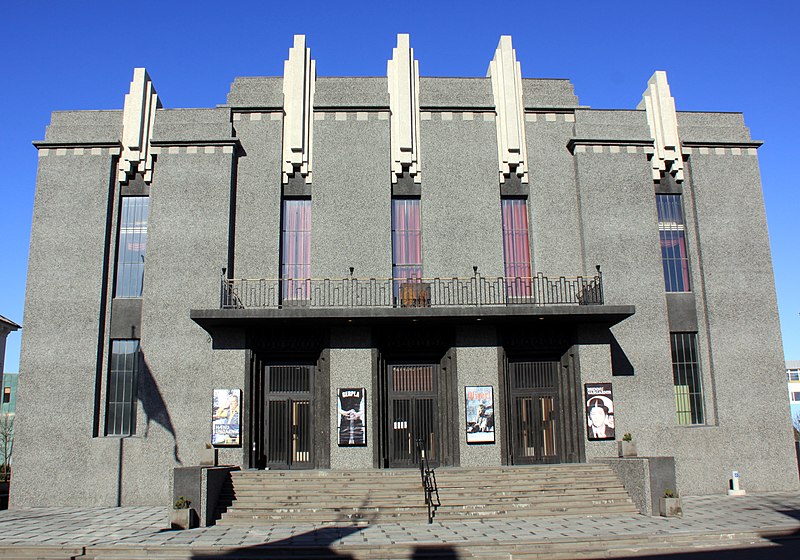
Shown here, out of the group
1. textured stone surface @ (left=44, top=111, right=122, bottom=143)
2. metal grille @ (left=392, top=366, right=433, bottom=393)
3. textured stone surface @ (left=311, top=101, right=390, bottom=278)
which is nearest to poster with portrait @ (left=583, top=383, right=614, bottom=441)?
metal grille @ (left=392, top=366, right=433, bottom=393)

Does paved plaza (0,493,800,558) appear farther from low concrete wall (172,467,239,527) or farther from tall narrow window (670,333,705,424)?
tall narrow window (670,333,705,424)

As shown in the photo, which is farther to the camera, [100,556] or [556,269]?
[556,269]

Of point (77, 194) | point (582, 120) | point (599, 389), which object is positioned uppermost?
point (582, 120)

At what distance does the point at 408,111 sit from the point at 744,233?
Result: 11.2 m

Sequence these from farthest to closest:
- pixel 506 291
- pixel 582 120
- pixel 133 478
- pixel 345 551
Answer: pixel 582 120
pixel 506 291
pixel 133 478
pixel 345 551

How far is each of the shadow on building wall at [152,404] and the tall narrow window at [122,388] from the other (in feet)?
1.74

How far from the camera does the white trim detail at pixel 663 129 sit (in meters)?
21.9

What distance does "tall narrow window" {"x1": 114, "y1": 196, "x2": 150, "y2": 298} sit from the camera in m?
20.9

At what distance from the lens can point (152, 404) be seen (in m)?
19.7

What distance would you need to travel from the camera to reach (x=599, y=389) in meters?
19.6

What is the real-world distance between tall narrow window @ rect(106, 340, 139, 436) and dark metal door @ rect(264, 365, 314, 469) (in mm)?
3894

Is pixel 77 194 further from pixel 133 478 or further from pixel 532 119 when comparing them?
pixel 532 119

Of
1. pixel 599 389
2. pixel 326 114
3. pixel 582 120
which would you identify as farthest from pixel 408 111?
pixel 599 389

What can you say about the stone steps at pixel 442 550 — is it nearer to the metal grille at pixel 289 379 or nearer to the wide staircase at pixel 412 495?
the wide staircase at pixel 412 495
